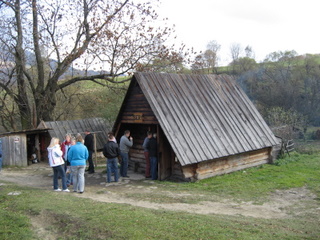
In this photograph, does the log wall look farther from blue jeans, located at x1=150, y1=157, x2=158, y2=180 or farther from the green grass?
the green grass

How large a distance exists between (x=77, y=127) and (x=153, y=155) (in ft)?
34.7

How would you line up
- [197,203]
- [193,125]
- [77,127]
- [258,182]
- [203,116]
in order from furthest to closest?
[77,127]
[203,116]
[193,125]
[258,182]
[197,203]

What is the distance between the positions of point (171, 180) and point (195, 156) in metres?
1.62

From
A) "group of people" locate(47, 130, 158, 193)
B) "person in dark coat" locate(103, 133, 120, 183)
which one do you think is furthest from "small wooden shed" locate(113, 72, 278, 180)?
"person in dark coat" locate(103, 133, 120, 183)

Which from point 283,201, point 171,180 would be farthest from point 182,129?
point 283,201

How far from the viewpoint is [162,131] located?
1180 centimetres

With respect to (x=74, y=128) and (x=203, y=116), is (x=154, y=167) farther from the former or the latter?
(x=74, y=128)

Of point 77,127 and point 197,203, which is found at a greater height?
point 77,127

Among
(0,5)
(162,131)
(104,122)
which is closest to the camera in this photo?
(162,131)

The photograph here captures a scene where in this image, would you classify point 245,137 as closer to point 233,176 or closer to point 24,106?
point 233,176

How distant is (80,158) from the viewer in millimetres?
9336

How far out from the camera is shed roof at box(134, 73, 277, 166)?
37.5ft

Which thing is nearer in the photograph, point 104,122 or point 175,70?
point 104,122

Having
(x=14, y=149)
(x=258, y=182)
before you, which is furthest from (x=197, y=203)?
(x=14, y=149)
